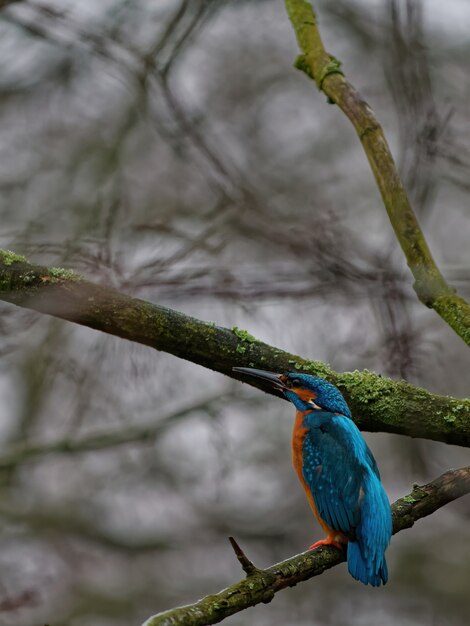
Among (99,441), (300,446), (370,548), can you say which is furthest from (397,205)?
(99,441)

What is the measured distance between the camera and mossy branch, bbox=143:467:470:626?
2340mm

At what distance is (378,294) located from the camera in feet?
16.3

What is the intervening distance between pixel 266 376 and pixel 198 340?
375 millimetres

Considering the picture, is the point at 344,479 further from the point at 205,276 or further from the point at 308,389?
the point at 205,276

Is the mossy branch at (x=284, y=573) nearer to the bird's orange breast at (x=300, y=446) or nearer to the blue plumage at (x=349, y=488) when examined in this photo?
the blue plumage at (x=349, y=488)

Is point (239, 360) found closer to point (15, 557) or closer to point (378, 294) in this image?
point (378, 294)

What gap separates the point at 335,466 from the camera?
12.6 feet

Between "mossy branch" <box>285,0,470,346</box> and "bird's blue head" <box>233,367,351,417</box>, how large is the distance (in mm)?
638

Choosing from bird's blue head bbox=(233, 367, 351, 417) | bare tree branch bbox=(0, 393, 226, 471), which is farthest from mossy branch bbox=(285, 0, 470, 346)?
bare tree branch bbox=(0, 393, 226, 471)

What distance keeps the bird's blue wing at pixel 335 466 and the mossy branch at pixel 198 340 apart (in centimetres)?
22

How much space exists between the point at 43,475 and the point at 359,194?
11.4ft

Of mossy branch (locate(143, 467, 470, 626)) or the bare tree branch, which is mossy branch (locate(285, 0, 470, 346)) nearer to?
mossy branch (locate(143, 467, 470, 626))

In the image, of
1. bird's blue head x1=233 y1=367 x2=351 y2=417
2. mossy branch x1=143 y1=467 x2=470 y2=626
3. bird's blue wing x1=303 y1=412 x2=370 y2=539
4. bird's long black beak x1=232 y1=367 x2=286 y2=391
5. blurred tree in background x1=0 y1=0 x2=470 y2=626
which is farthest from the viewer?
blurred tree in background x1=0 y1=0 x2=470 y2=626

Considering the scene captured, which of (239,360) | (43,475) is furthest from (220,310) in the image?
(43,475)
